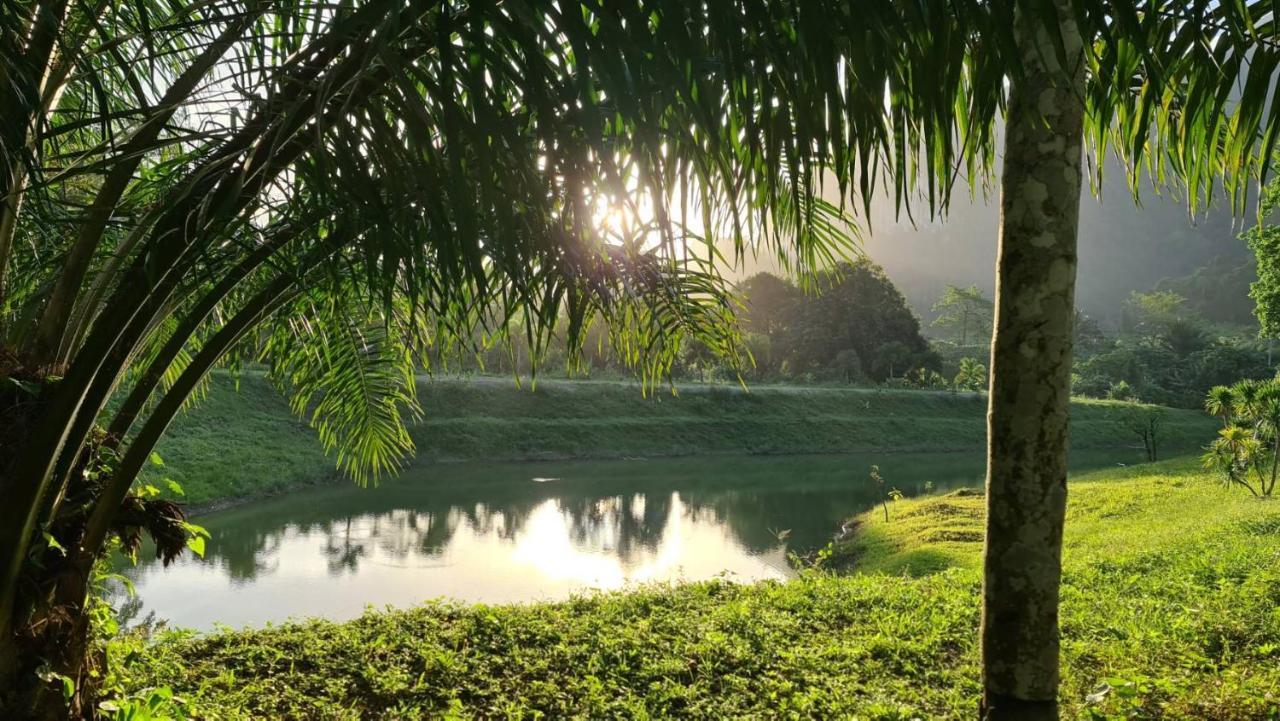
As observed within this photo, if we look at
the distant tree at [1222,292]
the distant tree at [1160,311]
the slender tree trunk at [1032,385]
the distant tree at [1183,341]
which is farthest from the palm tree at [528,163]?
the distant tree at [1222,292]

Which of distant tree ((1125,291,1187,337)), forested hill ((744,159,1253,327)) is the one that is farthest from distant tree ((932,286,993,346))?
forested hill ((744,159,1253,327))

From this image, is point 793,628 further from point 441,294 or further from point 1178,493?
point 1178,493

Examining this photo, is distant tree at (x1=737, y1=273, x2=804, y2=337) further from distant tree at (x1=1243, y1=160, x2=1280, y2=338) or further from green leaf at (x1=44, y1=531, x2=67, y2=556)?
green leaf at (x1=44, y1=531, x2=67, y2=556)

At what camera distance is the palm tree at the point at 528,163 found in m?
1.16

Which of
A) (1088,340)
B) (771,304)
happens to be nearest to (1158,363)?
(1088,340)

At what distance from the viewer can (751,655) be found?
3826 mm

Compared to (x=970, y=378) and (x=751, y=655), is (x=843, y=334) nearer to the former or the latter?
(x=970, y=378)

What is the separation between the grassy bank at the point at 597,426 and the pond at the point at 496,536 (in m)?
0.96

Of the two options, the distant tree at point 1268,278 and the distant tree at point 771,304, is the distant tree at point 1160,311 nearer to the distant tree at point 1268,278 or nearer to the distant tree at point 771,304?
the distant tree at point 771,304

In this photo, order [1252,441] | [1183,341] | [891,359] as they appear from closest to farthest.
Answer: [1252,441] → [891,359] → [1183,341]

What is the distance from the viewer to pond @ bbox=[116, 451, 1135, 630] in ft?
24.0

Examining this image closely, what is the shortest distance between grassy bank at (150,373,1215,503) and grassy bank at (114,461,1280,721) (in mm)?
9487

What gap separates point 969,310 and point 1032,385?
56119 millimetres

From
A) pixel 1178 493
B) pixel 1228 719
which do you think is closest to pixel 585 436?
pixel 1178 493
